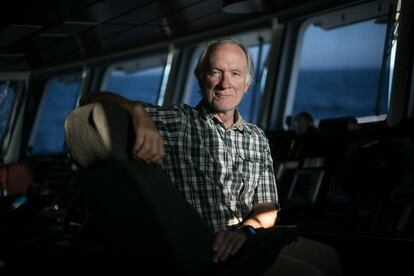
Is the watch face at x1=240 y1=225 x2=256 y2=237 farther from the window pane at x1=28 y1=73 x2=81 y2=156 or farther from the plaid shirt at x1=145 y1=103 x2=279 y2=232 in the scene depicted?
the window pane at x1=28 y1=73 x2=81 y2=156

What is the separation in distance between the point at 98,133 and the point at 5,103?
27.8ft

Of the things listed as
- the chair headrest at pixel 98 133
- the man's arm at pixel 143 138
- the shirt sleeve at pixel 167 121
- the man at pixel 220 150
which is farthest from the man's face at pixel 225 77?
the chair headrest at pixel 98 133

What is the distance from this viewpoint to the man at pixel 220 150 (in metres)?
1.81

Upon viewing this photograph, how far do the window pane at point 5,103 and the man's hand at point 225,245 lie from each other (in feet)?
26.9

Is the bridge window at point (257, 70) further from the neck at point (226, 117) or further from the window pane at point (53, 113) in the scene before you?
the window pane at point (53, 113)

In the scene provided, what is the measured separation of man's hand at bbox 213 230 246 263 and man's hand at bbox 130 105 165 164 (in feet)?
0.79

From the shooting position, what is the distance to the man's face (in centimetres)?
192

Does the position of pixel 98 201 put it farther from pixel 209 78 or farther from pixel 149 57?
pixel 149 57

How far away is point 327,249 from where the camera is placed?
7.17 feet

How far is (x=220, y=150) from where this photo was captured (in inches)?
74.4

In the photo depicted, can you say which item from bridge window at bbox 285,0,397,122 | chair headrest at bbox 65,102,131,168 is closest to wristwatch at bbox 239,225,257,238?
chair headrest at bbox 65,102,131,168

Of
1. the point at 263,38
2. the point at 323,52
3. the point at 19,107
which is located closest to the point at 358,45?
the point at 323,52

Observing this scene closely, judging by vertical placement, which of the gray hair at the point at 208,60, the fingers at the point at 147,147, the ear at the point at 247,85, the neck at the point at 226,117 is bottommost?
the fingers at the point at 147,147

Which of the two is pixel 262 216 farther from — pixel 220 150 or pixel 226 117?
pixel 226 117
